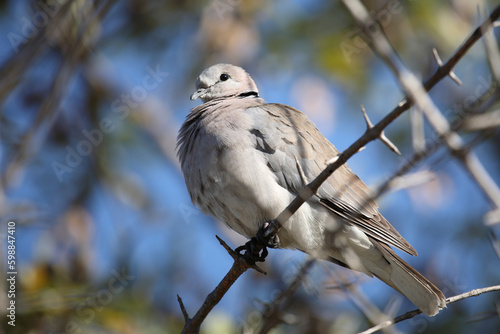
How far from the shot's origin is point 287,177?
127 inches

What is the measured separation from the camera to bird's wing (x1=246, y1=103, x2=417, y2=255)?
10.5 feet

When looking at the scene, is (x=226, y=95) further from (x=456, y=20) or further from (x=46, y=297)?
(x=456, y=20)

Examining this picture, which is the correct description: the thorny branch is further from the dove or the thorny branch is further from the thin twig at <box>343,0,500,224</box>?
the dove

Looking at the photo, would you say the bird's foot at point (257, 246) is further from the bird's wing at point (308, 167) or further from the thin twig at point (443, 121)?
the thin twig at point (443, 121)

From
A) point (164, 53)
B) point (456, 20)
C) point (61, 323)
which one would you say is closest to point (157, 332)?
point (61, 323)

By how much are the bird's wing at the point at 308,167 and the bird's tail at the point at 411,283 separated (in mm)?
99

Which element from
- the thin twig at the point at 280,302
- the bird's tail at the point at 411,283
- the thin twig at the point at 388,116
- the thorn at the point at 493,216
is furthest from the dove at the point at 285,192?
the thorn at the point at 493,216

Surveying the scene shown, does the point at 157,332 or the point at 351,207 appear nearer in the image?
the point at 351,207

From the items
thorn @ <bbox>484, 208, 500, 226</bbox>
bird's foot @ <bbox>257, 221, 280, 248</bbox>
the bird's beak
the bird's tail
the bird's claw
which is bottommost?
the bird's claw

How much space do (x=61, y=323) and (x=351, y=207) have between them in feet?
6.48

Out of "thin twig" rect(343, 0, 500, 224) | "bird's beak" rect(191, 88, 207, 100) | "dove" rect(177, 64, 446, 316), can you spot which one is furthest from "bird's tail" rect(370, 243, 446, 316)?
"bird's beak" rect(191, 88, 207, 100)

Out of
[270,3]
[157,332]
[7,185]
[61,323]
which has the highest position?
[270,3]

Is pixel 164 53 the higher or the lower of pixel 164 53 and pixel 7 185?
the higher

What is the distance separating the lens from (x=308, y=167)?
336 centimetres
